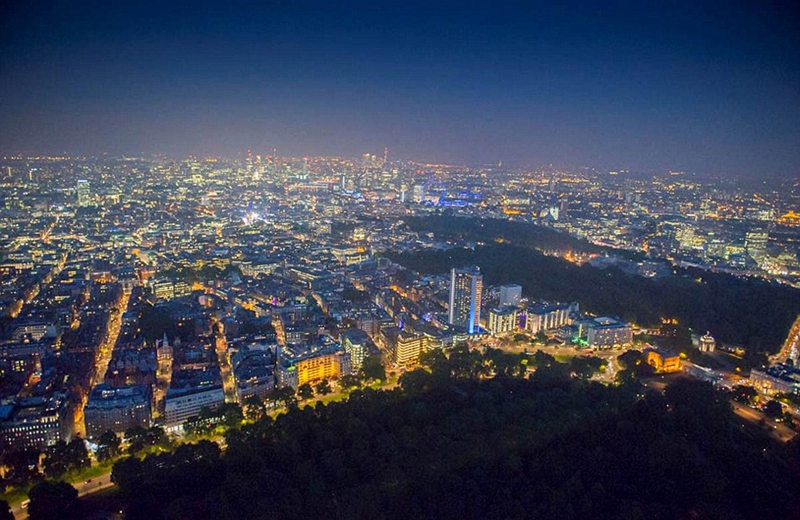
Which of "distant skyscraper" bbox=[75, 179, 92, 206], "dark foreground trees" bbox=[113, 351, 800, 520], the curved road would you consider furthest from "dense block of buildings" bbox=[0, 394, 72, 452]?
"distant skyscraper" bbox=[75, 179, 92, 206]

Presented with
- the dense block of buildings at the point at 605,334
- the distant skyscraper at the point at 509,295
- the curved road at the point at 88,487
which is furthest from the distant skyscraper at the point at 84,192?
the dense block of buildings at the point at 605,334

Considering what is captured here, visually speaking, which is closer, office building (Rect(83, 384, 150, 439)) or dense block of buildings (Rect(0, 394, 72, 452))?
dense block of buildings (Rect(0, 394, 72, 452))

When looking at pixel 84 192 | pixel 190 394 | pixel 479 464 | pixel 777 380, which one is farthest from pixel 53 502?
pixel 84 192

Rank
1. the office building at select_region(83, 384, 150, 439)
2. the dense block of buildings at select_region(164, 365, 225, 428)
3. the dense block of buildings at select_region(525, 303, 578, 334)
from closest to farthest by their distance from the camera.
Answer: the office building at select_region(83, 384, 150, 439) → the dense block of buildings at select_region(164, 365, 225, 428) → the dense block of buildings at select_region(525, 303, 578, 334)

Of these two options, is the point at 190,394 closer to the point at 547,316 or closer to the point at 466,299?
the point at 466,299

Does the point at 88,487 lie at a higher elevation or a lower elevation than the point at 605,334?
lower

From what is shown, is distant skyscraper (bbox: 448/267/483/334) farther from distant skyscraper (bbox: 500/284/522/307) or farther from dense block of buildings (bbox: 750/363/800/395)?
dense block of buildings (bbox: 750/363/800/395)

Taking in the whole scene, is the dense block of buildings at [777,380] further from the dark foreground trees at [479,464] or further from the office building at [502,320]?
the office building at [502,320]
